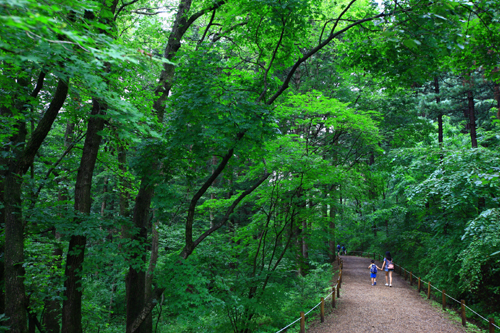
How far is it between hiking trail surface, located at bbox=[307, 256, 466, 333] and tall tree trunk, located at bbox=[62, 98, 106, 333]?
21.2 feet

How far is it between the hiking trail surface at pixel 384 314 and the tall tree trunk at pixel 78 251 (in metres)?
6.46

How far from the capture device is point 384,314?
372 inches

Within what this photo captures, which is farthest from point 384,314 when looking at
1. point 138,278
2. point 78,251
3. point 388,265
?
point 78,251

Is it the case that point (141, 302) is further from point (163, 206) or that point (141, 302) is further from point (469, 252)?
point (469, 252)

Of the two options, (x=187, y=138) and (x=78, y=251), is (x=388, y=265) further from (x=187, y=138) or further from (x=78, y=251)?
(x=78, y=251)

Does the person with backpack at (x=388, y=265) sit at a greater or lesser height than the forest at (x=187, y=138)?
lesser

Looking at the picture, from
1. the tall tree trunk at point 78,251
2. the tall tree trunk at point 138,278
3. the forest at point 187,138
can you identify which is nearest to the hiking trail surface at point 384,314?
the forest at point 187,138

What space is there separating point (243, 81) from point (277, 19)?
5.17 ft

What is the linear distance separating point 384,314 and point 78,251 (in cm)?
952

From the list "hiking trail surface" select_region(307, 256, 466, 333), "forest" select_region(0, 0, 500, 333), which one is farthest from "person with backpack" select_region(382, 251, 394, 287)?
"forest" select_region(0, 0, 500, 333)

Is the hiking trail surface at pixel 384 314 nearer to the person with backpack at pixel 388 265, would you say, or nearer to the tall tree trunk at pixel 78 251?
the person with backpack at pixel 388 265

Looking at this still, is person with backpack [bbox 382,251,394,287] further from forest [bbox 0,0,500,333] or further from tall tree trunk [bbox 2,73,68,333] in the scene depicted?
tall tree trunk [bbox 2,73,68,333]

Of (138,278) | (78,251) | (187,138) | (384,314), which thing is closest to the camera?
(78,251)

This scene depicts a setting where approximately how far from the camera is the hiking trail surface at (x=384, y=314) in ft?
27.4
